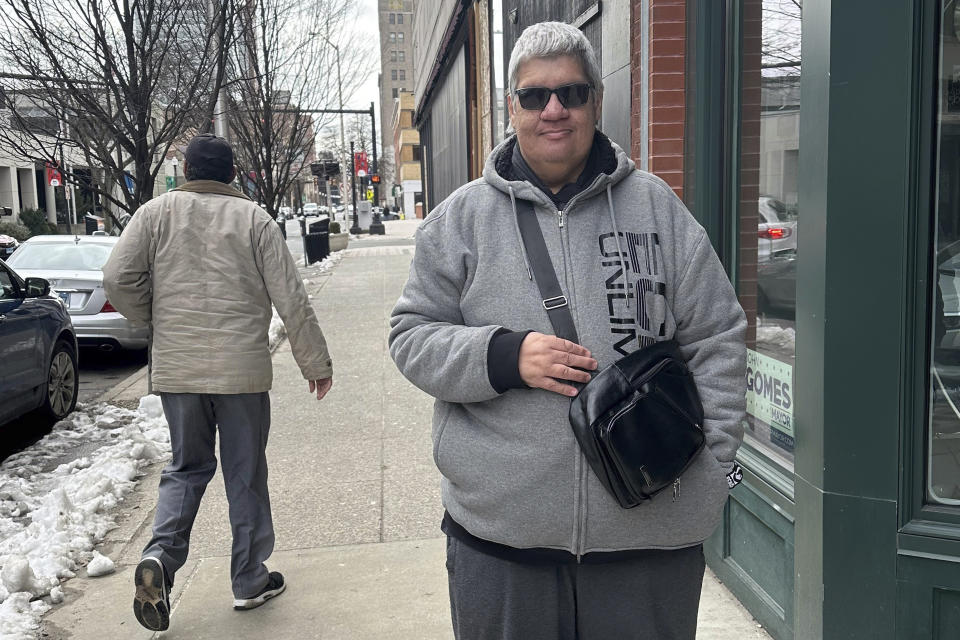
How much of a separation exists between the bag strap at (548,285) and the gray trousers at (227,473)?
2.18 metres

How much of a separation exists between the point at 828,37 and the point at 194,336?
8.94ft

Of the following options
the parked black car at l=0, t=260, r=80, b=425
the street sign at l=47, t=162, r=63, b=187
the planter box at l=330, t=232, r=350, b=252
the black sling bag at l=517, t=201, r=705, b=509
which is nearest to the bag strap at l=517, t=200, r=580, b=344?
the black sling bag at l=517, t=201, r=705, b=509

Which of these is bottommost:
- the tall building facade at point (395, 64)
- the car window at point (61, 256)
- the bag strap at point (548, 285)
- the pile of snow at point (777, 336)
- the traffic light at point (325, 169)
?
the pile of snow at point (777, 336)

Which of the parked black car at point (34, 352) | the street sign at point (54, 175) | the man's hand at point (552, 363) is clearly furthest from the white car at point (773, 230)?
the street sign at point (54, 175)

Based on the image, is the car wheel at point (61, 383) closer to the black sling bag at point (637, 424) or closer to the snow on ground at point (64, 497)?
the snow on ground at point (64, 497)

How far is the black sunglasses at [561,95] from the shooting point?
2.10 meters

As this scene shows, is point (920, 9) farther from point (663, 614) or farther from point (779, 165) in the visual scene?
point (663, 614)

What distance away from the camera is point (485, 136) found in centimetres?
1488

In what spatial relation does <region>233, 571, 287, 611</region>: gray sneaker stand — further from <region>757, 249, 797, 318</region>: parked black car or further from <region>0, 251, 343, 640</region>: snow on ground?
<region>757, 249, 797, 318</region>: parked black car

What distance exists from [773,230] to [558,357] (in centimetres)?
208

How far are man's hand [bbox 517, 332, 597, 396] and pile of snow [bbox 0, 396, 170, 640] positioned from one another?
2.87 metres

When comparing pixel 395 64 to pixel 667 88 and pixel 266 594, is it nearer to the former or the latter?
pixel 667 88

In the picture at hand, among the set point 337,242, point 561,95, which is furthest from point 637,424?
point 337,242

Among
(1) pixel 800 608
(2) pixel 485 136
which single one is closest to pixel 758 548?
(1) pixel 800 608
